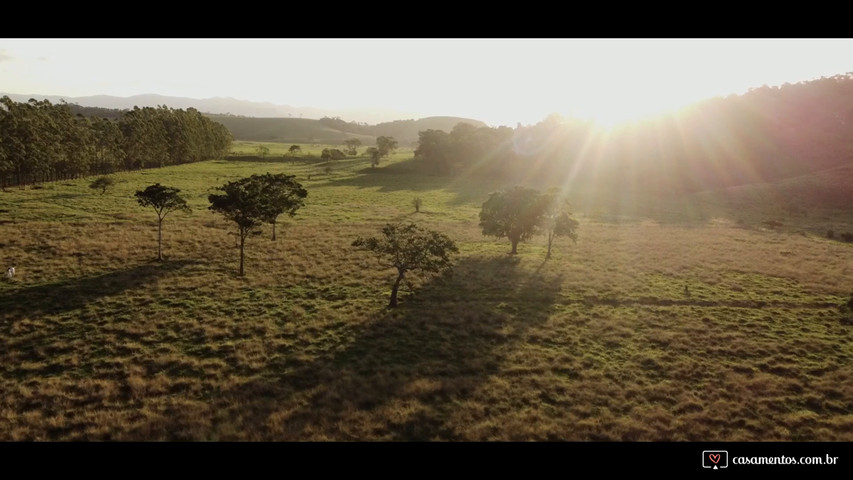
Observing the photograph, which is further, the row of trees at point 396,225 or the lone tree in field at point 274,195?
the lone tree in field at point 274,195

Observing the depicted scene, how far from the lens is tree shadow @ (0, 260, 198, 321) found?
30641mm

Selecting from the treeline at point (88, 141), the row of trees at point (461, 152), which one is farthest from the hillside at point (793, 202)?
the treeline at point (88, 141)

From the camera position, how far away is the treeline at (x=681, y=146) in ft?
420

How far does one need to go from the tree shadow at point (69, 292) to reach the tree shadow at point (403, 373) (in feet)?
61.2

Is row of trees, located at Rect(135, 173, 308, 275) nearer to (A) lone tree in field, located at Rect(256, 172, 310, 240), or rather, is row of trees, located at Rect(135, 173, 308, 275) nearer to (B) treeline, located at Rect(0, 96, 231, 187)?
(A) lone tree in field, located at Rect(256, 172, 310, 240)

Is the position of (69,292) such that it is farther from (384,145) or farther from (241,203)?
(384,145)

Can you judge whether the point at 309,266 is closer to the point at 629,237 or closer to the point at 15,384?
the point at 15,384

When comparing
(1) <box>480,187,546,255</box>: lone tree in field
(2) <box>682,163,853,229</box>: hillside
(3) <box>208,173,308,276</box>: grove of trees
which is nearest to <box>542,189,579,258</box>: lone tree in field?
(1) <box>480,187,546,255</box>: lone tree in field

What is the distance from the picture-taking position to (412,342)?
2845cm

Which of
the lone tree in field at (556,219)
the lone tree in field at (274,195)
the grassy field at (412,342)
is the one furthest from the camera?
the lone tree in field at (556,219)

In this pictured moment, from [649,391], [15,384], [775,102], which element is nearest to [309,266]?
[15,384]

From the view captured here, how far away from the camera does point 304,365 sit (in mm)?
25391
